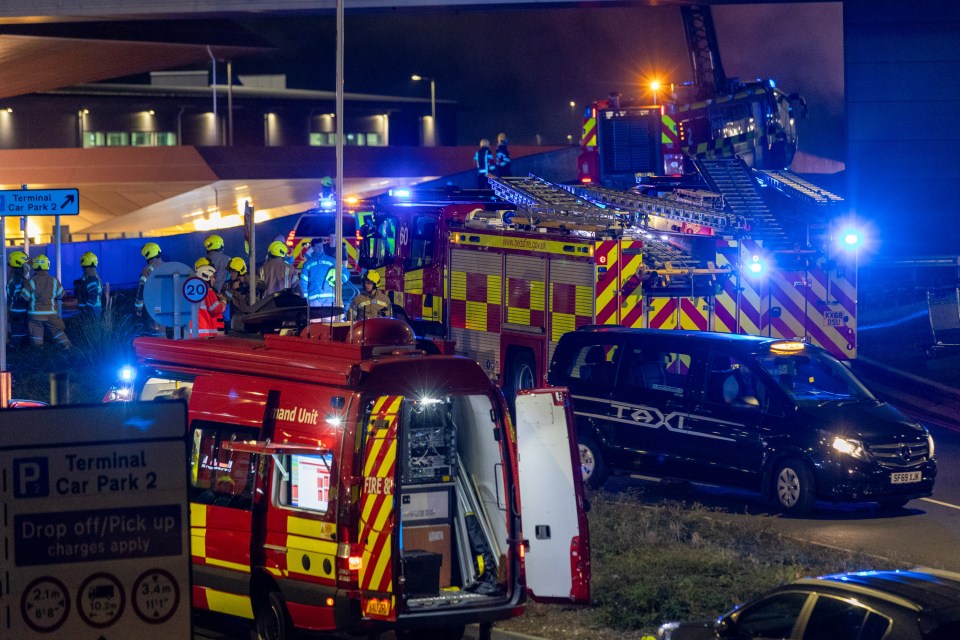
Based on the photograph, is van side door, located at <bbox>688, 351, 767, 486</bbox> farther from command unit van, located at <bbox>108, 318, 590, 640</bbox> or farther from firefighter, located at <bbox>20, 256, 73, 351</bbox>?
firefighter, located at <bbox>20, 256, 73, 351</bbox>

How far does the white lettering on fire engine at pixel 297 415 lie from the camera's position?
366 inches

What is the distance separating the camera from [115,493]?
5480 mm

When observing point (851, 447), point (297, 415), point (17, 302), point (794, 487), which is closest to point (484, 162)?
point (17, 302)

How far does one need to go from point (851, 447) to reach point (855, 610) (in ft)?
22.8

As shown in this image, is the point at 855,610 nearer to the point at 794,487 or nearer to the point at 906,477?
the point at 794,487

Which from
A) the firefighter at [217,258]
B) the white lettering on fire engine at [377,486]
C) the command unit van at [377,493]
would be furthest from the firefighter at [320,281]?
the white lettering on fire engine at [377,486]

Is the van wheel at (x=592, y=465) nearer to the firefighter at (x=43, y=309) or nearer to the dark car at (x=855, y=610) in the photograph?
the dark car at (x=855, y=610)

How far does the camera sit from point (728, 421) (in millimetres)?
14531

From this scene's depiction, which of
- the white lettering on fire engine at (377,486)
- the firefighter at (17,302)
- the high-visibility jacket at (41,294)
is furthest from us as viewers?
the firefighter at (17,302)

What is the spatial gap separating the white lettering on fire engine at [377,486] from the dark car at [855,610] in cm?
190

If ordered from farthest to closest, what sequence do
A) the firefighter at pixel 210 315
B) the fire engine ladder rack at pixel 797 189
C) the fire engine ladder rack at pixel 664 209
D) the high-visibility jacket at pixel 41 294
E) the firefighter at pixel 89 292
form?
1. the firefighter at pixel 89 292
2. the high-visibility jacket at pixel 41 294
3. the fire engine ladder rack at pixel 797 189
4. the fire engine ladder rack at pixel 664 209
5. the firefighter at pixel 210 315

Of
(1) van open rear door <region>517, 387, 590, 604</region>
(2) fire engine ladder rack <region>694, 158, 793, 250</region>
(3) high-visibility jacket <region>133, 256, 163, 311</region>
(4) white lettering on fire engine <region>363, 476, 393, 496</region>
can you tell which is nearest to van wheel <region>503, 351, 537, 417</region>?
(2) fire engine ladder rack <region>694, 158, 793, 250</region>

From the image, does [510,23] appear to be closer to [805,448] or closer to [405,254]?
[405,254]

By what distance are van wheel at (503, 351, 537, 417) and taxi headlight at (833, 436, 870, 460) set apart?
5475mm
